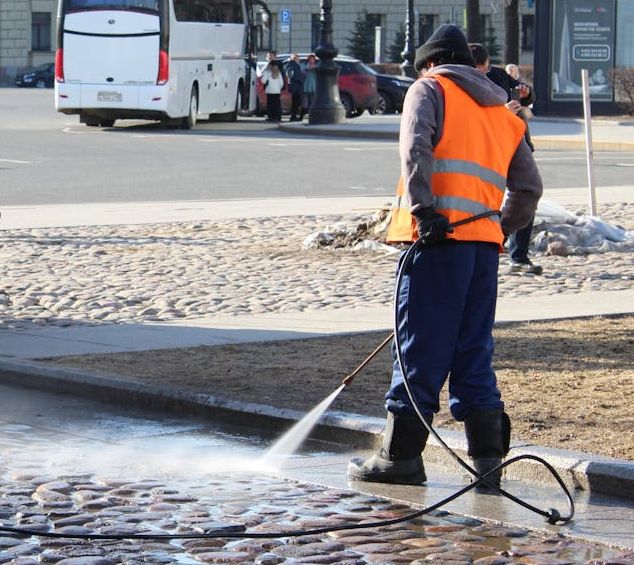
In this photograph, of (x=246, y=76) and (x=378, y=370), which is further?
(x=246, y=76)

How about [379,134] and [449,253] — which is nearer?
[449,253]

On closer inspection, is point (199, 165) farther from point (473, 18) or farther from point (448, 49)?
point (473, 18)

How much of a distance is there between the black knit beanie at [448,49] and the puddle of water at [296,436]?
5.15 ft

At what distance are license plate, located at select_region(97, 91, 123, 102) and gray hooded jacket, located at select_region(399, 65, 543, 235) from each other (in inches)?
1123

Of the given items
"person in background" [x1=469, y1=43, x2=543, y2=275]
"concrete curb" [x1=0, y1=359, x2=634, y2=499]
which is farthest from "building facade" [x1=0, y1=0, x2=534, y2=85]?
"concrete curb" [x1=0, y1=359, x2=634, y2=499]

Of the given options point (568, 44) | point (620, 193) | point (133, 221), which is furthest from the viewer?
point (568, 44)

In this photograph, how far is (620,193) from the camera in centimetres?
2041

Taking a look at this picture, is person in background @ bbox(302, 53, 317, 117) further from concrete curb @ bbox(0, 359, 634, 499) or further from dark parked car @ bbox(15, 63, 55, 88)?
dark parked car @ bbox(15, 63, 55, 88)

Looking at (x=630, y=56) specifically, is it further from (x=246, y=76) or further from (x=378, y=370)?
(x=378, y=370)

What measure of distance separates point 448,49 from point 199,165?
1917cm

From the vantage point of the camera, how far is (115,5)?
3419 cm

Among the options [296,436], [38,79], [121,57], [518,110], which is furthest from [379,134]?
[38,79]

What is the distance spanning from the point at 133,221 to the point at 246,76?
947 inches

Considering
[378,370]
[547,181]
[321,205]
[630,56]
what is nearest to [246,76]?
[630,56]
